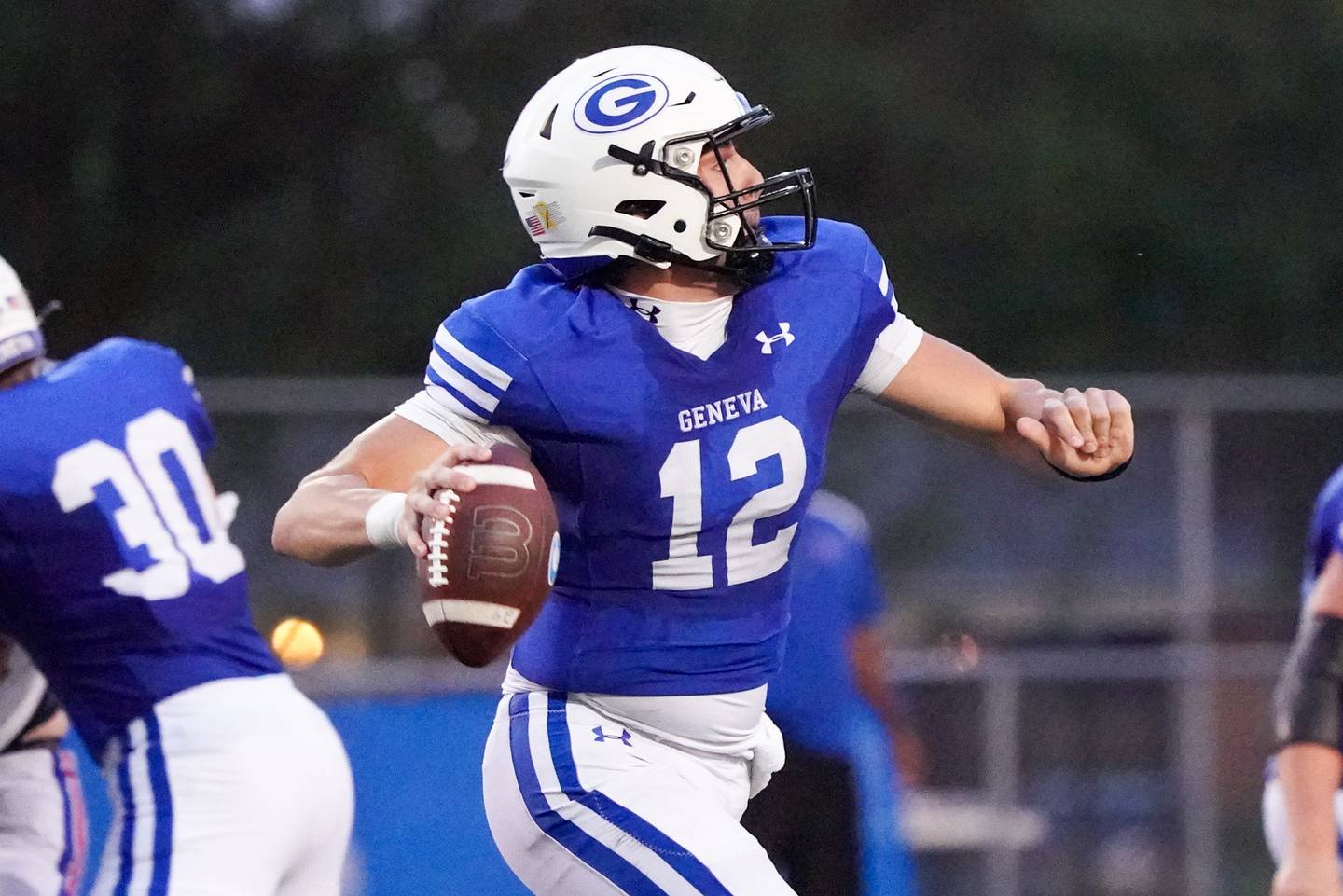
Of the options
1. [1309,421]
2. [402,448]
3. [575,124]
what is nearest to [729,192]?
[575,124]

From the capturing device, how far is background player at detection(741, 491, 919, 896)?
566 centimetres

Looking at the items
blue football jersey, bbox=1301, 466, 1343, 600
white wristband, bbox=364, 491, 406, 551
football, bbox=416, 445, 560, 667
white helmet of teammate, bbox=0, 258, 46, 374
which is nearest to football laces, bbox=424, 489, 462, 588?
football, bbox=416, 445, 560, 667

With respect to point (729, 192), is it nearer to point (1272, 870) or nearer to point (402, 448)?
point (402, 448)

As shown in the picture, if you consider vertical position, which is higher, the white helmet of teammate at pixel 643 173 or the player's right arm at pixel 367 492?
the white helmet of teammate at pixel 643 173

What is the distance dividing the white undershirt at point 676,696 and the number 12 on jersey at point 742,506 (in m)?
0.17

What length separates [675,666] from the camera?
3604mm

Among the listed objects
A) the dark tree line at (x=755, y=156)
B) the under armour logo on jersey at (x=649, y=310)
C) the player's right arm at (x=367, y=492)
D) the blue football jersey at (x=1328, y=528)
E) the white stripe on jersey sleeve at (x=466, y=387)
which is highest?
the under armour logo on jersey at (x=649, y=310)

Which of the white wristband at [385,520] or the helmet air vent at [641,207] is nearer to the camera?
the white wristband at [385,520]

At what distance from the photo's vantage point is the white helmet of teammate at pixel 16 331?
4.10 metres

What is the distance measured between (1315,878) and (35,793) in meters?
2.59

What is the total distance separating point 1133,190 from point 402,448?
1047cm

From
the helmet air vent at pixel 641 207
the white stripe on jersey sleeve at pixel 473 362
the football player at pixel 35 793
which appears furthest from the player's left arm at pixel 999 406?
the football player at pixel 35 793

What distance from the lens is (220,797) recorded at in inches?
149

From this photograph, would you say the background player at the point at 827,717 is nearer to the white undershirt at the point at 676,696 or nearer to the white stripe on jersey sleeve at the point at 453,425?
the white undershirt at the point at 676,696
